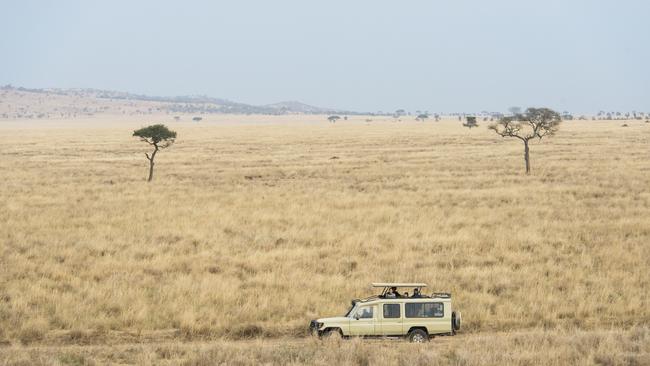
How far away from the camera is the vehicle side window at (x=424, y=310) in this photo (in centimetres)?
1478

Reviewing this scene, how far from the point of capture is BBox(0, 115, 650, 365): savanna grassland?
44.8 feet

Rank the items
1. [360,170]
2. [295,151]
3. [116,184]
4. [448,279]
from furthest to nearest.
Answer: [295,151] < [360,170] < [116,184] < [448,279]

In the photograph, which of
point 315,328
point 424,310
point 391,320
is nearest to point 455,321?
point 424,310

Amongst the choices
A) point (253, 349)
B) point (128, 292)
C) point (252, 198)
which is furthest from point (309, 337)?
point (252, 198)

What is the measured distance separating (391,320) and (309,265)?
7.42m

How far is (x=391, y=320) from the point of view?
581 inches

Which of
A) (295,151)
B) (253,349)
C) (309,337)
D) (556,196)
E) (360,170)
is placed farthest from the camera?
(295,151)

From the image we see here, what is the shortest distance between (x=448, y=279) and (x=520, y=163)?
4037cm

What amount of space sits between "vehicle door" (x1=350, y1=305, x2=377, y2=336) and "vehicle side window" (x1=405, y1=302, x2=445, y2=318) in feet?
2.34

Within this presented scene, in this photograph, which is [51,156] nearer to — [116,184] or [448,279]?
[116,184]

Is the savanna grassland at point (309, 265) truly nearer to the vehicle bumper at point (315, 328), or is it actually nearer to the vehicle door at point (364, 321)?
the vehicle bumper at point (315, 328)

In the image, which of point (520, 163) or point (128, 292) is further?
point (520, 163)

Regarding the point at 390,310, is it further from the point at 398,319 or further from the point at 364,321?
the point at 364,321

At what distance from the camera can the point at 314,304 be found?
58.0ft
